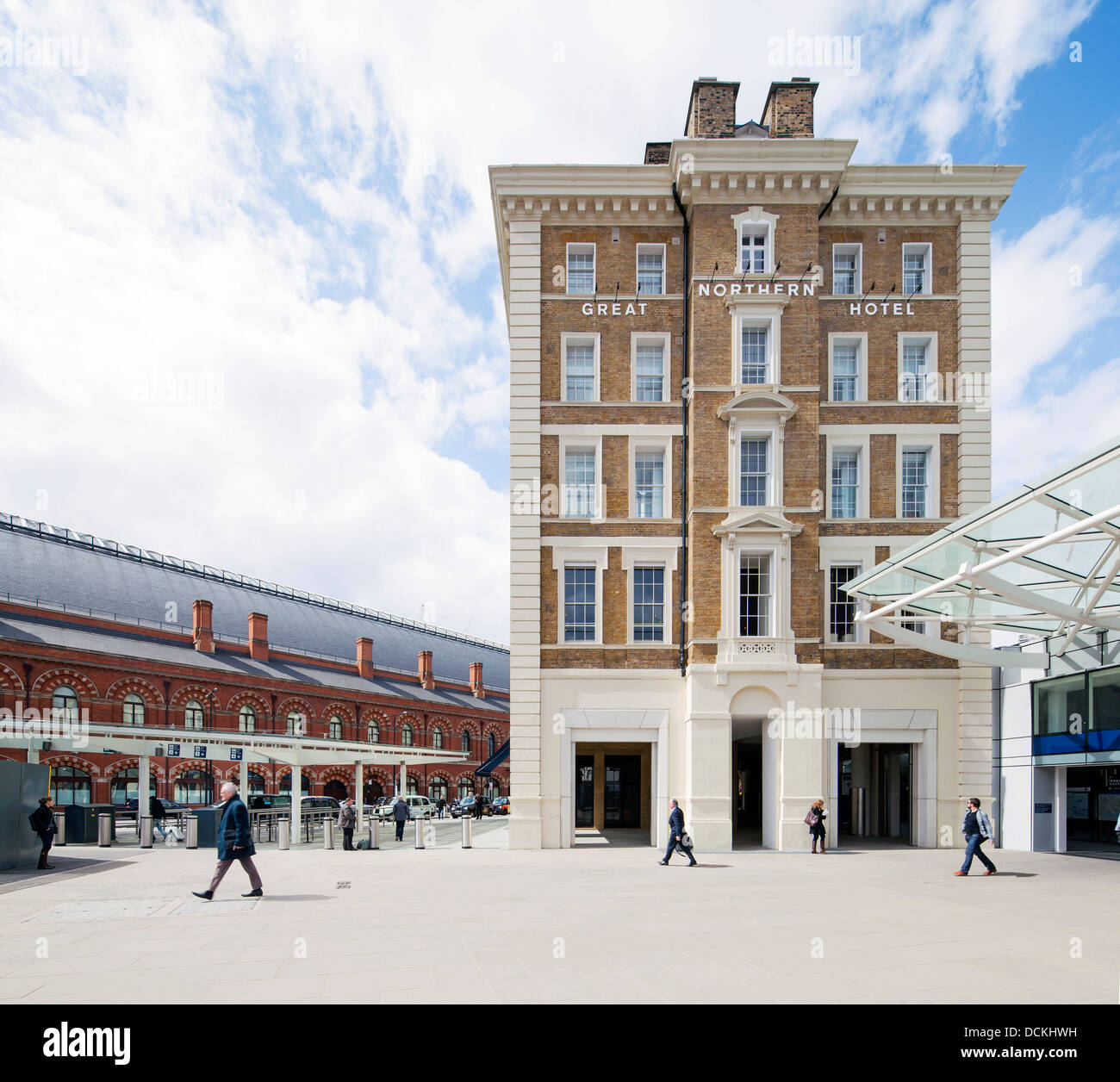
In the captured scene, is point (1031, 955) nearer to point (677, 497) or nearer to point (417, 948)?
point (417, 948)

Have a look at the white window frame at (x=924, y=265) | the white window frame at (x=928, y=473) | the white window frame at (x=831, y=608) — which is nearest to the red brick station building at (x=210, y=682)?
the white window frame at (x=831, y=608)

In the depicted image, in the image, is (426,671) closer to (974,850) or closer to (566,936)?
(974,850)

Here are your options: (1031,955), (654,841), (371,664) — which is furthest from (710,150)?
(371,664)

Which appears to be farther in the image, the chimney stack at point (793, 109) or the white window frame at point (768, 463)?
the chimney stack at point (793, 109)

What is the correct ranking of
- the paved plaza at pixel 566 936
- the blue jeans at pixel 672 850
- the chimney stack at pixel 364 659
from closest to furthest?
the paved plaza at pixel 566 936 → the blue jeans at pixel 672 850 → the chimney stack at pixel 364 659

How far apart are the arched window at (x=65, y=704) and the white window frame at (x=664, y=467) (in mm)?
30670

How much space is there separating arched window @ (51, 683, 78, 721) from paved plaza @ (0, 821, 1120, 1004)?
84.0 feet

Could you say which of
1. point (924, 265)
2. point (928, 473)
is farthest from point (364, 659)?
point (924, 265)

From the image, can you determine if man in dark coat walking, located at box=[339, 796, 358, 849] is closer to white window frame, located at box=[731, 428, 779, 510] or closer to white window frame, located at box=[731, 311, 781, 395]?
white window frame, located at box=[731, 428, 779, 510]

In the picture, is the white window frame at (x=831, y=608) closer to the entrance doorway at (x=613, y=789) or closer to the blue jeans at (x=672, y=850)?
the entrance doorway at (x=613, y=789)

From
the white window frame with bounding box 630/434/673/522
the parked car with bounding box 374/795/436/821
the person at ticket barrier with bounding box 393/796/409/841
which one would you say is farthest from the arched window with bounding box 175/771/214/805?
the white window frame with bounding box 630/434/673/522

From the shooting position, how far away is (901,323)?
2875 cm

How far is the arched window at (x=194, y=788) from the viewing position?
161ft
